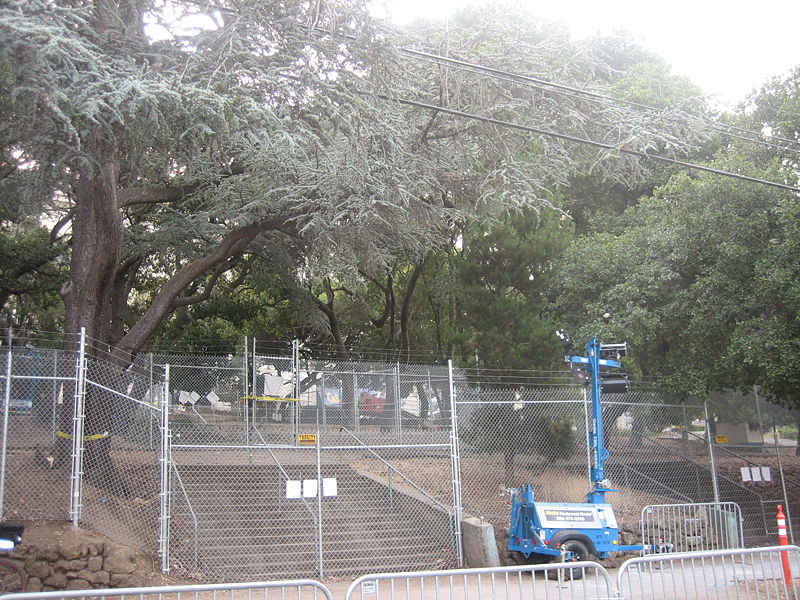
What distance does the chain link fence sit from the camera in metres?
11.3

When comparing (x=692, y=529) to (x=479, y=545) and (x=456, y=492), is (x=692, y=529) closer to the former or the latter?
(x=479, y=545)

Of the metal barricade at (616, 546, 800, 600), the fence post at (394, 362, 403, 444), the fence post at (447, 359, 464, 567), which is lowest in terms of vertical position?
the metal barricade at (616, 546, 800, 600)

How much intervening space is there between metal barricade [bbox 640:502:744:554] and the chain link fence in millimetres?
537

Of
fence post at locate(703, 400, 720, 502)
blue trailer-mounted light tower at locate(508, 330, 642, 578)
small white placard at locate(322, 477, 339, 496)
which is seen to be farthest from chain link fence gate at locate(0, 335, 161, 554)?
fence post at locate(703, 400, 720, 502)

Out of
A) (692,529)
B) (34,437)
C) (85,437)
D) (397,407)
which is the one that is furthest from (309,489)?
(692,529)

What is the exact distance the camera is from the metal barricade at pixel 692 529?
1312 centimetres

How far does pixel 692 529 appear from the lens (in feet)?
44.1

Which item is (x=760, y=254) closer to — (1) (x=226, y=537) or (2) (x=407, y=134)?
(2) (x=407, y=134)

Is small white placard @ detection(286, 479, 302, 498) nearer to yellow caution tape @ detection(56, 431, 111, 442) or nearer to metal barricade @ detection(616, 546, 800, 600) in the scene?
yellow caution tape @ detection(56, 431, 111, 442)

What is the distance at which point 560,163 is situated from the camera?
1577 centimetres

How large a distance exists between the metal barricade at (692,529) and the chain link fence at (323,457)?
1.76 ft

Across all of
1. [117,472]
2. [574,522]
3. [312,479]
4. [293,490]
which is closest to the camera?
[293,490]

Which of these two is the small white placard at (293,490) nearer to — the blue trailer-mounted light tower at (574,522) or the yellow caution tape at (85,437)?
the yellow caution tape at (85,437)

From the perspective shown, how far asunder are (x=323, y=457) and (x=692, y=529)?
25.6 feet
